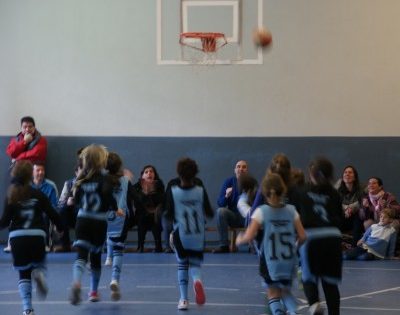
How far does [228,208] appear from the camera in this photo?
13.2 m

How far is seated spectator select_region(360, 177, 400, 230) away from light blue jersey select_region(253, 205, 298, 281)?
5876mm

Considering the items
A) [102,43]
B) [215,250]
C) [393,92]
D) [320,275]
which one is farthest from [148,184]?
Result: [320,275]

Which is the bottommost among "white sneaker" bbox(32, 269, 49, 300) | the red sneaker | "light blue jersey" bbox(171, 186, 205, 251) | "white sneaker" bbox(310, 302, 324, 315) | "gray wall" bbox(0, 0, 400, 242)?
the red sneaker

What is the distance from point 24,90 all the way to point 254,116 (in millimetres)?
3904

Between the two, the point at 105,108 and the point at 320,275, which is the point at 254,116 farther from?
the point at 320,275

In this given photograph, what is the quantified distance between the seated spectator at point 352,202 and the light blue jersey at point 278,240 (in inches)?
232

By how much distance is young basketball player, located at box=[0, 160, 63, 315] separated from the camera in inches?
293

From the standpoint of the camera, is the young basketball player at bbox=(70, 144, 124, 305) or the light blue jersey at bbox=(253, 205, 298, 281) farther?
the young basketball player at bbox=(70, 144, 124, 305)

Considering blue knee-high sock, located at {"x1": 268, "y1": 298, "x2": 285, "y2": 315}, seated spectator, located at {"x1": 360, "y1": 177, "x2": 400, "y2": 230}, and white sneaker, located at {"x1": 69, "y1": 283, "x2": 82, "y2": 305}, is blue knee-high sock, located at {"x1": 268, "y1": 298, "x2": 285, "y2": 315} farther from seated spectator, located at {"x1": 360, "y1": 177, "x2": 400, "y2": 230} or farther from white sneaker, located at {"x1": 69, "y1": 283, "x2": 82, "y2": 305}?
seated spectator, located at {"x1": 360, "y1": 177, "x2": 400, "y2": 230}

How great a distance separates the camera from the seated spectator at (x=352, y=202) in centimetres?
1245

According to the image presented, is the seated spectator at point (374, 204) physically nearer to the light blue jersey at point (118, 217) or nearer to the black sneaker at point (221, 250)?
the black sneaker at point (221, 250)

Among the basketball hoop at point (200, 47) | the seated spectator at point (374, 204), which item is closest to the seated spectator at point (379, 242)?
the seated spectator at point (374, 204)

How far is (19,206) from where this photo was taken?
746 cm

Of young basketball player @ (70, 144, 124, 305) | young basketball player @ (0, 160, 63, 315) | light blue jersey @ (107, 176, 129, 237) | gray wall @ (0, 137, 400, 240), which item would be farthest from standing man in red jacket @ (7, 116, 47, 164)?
young basketball player @ (0, 160, 63, 315)
